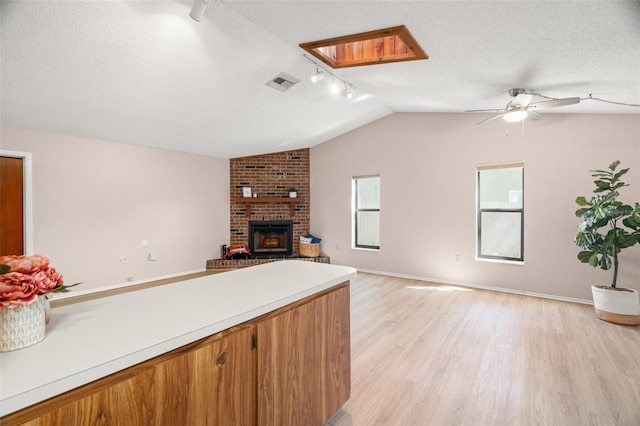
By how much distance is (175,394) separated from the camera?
0.99m

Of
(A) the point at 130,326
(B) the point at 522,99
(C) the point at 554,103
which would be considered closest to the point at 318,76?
(B) the point at 522,99

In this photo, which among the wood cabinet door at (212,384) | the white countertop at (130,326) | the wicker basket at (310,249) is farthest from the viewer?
the wicker basket at (310,249)

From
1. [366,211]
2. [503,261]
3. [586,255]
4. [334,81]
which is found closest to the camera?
[586,255]

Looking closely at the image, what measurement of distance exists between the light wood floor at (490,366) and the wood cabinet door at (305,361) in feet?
1.07

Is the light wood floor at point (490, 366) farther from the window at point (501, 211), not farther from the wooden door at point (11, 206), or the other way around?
the wooden door at point (11, 206)

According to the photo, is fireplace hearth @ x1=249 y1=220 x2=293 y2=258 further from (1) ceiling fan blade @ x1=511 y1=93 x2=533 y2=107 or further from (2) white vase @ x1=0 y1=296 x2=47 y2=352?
(2) white vase @ x1=0 y1=296 x2=47 y2=352

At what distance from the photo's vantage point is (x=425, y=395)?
211 centimetres

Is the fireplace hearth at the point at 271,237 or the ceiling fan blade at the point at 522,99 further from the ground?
the ceiling fan blade at the point at 522,99

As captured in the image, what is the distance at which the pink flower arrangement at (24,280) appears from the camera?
29.9 inches

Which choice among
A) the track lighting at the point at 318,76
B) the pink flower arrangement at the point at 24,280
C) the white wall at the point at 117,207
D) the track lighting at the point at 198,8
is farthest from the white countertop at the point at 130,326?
the white wall at the point at 117,207

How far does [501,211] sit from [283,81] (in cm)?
369

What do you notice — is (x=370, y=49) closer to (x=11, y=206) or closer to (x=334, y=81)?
(x=334, y=81)

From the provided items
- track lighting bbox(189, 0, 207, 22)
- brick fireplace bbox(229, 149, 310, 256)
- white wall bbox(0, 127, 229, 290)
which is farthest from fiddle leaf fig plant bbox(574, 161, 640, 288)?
white wall bbox(0, 127, 229, 290)

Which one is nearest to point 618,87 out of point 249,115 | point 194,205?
point 249,115
